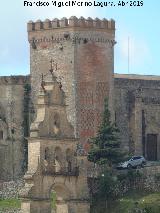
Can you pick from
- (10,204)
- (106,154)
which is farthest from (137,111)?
(10,204)

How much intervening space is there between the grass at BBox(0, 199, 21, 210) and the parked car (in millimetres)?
7448

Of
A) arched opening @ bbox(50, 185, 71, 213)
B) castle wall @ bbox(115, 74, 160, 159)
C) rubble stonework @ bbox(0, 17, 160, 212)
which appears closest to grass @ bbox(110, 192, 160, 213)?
arched opening @ bbox(50, 185, 71, 213)

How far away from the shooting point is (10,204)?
11706 cm

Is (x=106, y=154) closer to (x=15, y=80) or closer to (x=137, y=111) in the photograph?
(x=137, y=111)

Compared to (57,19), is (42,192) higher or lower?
lower

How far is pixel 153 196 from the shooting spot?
379ft

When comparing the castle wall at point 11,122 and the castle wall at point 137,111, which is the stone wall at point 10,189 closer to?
the castle wall at point 11,122

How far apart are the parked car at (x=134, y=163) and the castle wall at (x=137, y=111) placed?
4.40 meters


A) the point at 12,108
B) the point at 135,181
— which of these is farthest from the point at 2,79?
the point at 135,181

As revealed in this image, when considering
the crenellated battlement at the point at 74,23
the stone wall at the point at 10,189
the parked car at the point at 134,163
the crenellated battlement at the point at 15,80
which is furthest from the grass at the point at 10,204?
the crenellated battlement at the point at 74,23

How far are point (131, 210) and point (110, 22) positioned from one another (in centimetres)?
1758

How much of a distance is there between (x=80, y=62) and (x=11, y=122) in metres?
7.03

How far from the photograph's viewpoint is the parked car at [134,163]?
120m

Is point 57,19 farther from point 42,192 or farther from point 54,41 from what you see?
point 42,192
